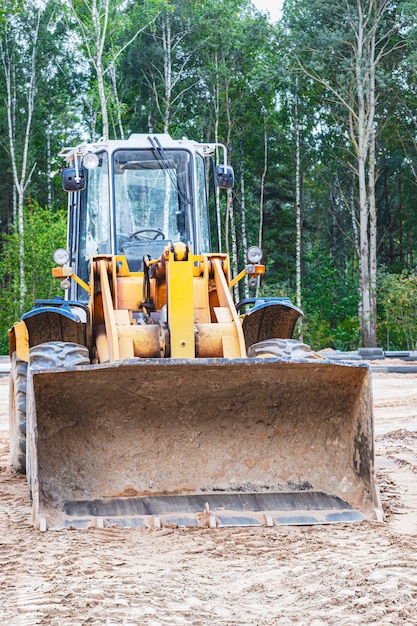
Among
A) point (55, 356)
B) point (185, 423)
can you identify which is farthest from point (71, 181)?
point (185, 423)

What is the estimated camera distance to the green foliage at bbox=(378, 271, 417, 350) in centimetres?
2770

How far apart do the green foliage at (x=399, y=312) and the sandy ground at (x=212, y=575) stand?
22228 millimetres

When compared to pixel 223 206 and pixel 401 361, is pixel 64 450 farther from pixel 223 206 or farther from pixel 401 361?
pixel 223 206

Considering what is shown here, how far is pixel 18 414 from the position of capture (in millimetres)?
6984

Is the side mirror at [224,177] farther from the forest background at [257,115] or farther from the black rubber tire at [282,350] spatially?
the forest background at [257,115]

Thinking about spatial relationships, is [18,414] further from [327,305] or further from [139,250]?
[327,305]

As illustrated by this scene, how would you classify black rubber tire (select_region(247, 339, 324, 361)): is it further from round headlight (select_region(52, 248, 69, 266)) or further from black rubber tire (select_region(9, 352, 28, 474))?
black rubber tire (select_region(9, 352, 28, 474))

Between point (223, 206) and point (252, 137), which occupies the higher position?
point (252, 137)

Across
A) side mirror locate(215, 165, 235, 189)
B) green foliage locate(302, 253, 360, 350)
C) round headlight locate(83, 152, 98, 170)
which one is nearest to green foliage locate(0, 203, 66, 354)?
green foliage locate(302, 253, 360, 350)

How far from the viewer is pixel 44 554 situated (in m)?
4.66

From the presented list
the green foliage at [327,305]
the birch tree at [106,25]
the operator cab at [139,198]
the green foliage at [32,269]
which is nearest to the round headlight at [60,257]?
the operator cab at [139,198]

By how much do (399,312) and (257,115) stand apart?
1397 centimetres

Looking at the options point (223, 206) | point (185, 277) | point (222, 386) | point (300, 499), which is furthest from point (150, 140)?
point (223, 206)

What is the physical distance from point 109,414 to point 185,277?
1.08 m
